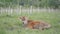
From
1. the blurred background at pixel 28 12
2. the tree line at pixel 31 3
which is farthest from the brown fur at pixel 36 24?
the tree line at pixel 31 3

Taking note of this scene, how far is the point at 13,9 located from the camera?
7.60 feet

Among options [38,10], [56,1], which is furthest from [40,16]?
[56,1]

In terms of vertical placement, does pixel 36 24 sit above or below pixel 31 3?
below

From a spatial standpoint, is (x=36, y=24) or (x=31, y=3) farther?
(x=31, y=3)

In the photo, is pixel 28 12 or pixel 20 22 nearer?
pixel 20 22

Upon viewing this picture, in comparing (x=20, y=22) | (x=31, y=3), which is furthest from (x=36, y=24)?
(x=31, y=3)

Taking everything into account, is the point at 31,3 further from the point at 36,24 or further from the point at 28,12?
the point at 36,24

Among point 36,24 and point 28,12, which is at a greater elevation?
point 28,12

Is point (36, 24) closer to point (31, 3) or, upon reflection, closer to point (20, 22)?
point (20, 22)

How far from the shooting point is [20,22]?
2193 mm

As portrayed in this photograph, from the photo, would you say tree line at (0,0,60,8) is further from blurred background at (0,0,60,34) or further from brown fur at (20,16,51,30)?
brown fur at (20,16,51,30)

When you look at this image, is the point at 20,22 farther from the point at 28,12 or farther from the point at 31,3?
the point at 31,3

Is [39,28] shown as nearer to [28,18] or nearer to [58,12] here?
[28,18]

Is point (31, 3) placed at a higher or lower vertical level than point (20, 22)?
higher
